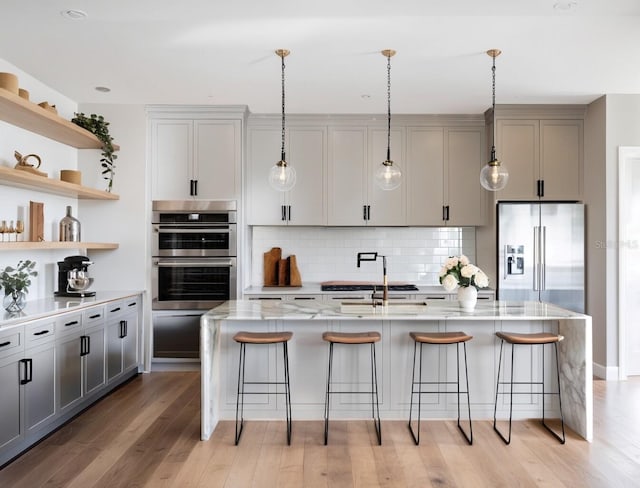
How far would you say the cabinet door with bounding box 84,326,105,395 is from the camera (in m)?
3.78

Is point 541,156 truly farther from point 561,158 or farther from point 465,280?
point 465,280

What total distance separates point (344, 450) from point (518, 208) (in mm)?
3236

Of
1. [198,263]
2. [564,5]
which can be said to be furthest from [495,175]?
[198,263]

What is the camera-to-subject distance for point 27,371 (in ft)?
9.80

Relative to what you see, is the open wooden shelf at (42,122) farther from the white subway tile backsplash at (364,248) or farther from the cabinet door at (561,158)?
the cabinet door at (561,158)

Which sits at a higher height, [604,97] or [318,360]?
[604,97]

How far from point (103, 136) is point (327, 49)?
2.61 meters

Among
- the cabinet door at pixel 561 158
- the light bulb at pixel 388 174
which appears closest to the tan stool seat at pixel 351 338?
the light bulb at pixel 388 174

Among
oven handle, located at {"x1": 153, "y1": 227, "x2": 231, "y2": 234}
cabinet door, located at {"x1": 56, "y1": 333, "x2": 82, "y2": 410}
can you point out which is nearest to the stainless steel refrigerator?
oven handle, located at {"x1": 153, "y1": 227, "x2": 231, "y2": 234}

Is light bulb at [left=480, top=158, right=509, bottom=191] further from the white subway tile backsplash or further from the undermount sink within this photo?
the white subway tile backsplash

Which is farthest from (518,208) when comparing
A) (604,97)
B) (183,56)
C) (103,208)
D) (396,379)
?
(103,208)

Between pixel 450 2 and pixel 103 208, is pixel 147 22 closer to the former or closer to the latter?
pixel 450 2

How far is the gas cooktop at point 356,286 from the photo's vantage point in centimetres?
507

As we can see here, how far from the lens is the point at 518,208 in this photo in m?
4.88
